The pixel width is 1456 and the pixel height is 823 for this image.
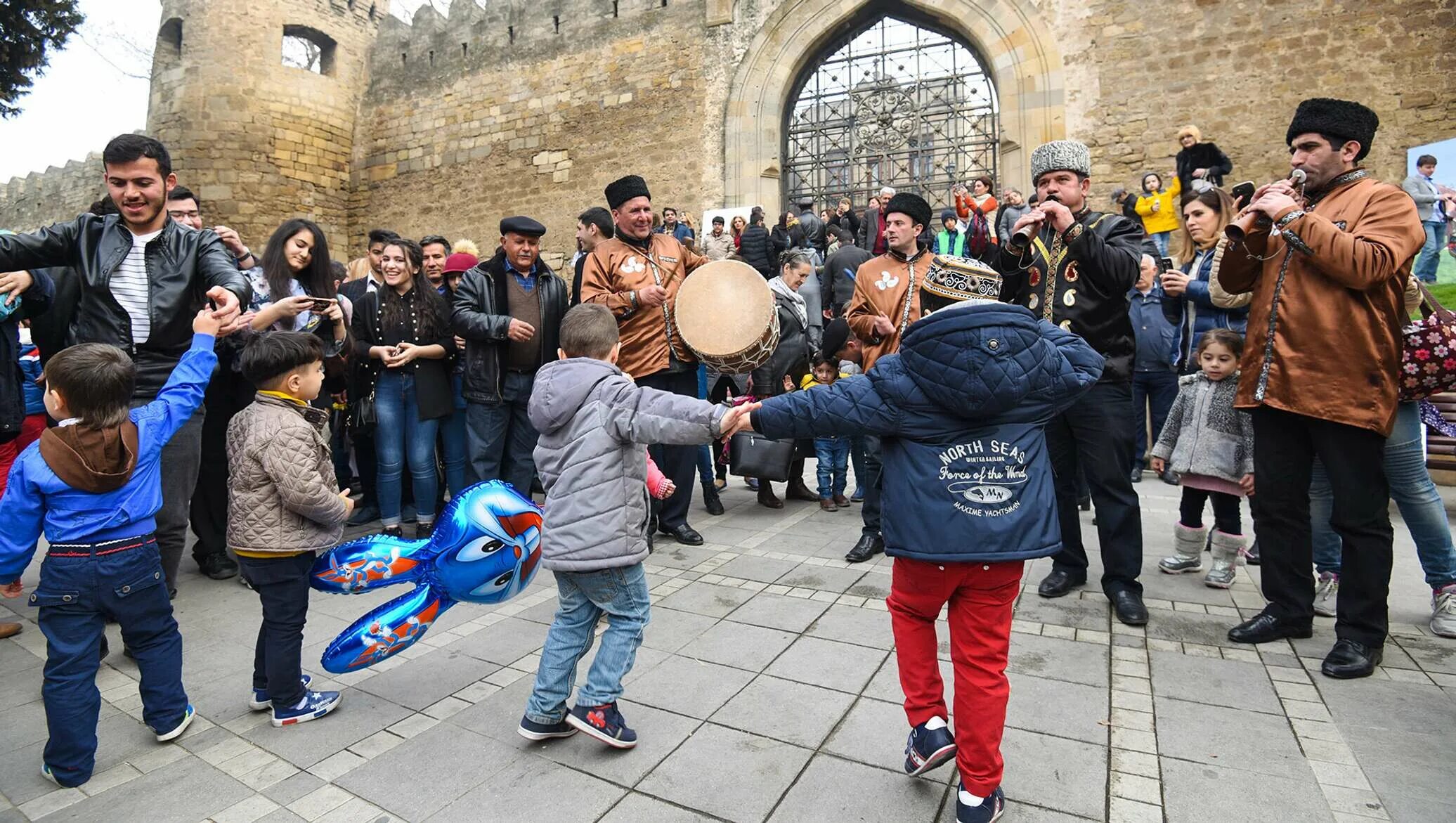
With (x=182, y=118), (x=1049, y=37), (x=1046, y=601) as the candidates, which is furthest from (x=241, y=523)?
(x=182, y=118)

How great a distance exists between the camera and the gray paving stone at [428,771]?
7.30 ft

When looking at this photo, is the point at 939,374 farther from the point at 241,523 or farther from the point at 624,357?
the point at 624,357

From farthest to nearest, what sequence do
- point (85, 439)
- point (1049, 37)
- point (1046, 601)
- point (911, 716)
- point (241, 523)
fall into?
point (1049, 37) → point (1046, 601) → point (241, 523) → point (85, 439) → point (911, 716)

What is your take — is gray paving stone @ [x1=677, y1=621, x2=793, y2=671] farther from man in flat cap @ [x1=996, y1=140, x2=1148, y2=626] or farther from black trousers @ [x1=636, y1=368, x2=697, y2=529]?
black trousers @ [x1=636, y1=368, x2=697, y2=529]

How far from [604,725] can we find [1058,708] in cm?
154

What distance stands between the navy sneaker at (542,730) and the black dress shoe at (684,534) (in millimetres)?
2562

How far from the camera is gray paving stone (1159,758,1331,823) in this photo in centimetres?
204

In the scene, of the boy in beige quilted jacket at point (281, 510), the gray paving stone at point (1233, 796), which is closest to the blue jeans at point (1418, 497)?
the gray paving stone at point (1233, 796)

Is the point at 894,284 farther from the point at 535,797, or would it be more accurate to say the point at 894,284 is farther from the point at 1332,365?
the point at 535,797

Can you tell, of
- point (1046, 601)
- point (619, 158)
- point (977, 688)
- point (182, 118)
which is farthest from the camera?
point (182, 118)

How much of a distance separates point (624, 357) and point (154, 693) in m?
2.94

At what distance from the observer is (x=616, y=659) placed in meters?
2.51

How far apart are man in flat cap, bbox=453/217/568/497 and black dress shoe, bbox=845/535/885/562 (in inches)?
85.6

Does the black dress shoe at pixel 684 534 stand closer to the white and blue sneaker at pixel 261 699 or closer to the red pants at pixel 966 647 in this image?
the white and blue sneaker at pixel 261 699
